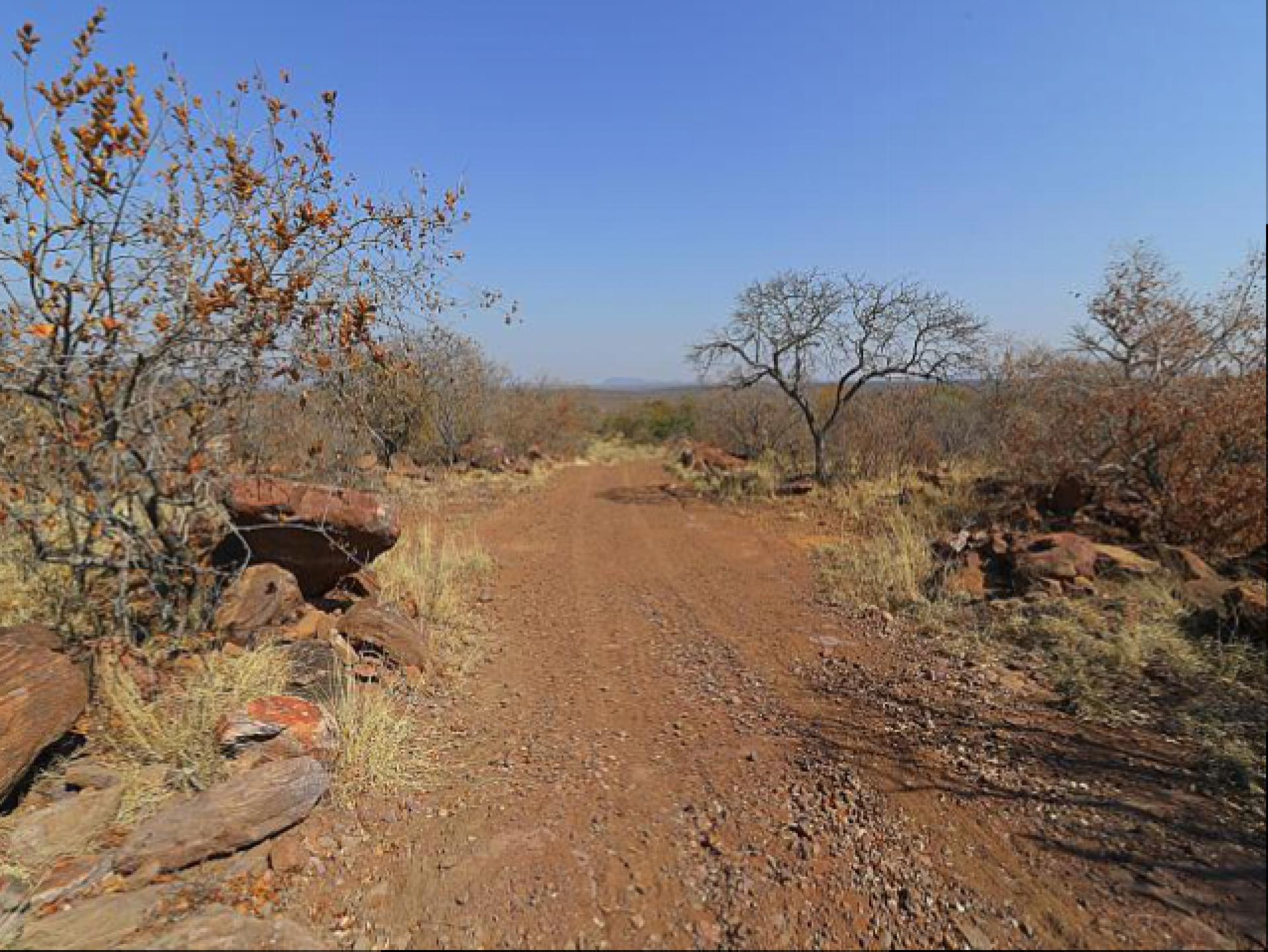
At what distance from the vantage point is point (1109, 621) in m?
5.10

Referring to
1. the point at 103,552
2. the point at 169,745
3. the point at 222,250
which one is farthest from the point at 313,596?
the point at 222,250

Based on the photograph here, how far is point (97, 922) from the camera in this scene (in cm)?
222

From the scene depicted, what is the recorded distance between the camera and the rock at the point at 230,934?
209 centimetres

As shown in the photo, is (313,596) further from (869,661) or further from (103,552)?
(869,661)

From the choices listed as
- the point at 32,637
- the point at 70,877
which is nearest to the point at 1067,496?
the point at 70,877

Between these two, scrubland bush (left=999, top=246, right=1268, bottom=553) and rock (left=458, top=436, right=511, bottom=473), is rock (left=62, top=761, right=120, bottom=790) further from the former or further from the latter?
rock (left=458, top=436, right=511, bottom=473)

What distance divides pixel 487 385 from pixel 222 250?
61.7 ft

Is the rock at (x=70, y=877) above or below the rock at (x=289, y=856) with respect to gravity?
above

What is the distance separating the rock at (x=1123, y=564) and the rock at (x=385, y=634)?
654 cm

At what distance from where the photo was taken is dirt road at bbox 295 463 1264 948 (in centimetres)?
232

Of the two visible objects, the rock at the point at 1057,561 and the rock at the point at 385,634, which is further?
the rock at the point at 1057,561

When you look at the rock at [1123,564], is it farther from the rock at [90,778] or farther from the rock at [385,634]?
the rock at [90,778]

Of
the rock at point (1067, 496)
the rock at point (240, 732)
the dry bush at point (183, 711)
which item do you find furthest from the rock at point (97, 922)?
the rock at point (1067, 496)

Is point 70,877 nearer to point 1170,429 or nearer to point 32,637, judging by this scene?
point 32,637
